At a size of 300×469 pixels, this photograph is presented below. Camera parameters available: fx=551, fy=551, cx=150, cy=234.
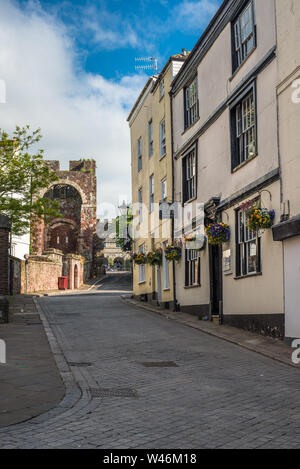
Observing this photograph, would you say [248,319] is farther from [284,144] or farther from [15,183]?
[15,183]

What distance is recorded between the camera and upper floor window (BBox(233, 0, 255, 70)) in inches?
565

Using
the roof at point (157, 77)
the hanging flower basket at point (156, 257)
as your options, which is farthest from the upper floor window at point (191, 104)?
the hanging flower basket at point (156, 257)

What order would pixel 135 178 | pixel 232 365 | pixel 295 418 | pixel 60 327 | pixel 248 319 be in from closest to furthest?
Result: pixel 295 418 → pixel 232 365 → pixel 248 319 → pixel 60 327 → pixel 135 178

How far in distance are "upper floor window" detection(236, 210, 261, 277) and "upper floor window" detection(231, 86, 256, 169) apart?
1559 mm

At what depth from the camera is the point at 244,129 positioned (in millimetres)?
14945

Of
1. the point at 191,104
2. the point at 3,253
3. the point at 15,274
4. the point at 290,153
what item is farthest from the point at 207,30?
the point at 15,274

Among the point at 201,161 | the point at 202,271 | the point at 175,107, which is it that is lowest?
the point at 202,271

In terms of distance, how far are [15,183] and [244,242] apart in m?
12.1

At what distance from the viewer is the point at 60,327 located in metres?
15.6

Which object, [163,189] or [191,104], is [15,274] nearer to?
[163,189]

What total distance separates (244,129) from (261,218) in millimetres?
3559

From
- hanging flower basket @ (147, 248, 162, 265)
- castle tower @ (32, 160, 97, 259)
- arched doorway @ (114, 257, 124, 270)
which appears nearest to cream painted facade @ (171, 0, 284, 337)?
hanging flower basket @ (147, 248, 162, 265)

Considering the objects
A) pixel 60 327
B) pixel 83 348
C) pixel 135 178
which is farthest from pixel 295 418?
pixel 135 178

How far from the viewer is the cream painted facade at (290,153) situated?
11445mm
